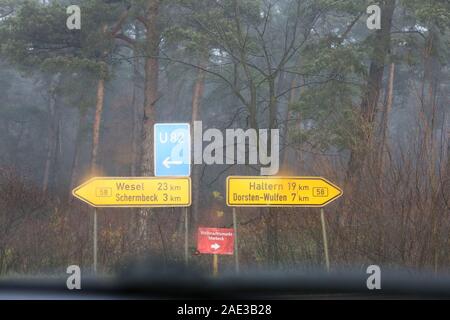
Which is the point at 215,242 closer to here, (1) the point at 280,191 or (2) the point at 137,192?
(1) the point at 280,191

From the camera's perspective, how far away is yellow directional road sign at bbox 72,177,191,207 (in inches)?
369

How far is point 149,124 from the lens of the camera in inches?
699

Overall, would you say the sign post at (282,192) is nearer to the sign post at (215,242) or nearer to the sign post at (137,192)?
the sign post at (215,242)

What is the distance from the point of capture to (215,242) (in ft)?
29.7

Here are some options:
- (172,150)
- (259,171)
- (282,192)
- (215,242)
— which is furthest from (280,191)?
(259,171)

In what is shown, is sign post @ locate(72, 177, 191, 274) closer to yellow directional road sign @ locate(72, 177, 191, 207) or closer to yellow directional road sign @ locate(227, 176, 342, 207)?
yellow directional road sign @ locate(72, 177, 191, 207)

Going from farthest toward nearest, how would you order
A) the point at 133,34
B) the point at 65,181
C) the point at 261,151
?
the point at 65,181 → the point at 133,34 → the point at 261,151

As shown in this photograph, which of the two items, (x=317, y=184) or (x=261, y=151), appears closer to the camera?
(x=317, y=184)

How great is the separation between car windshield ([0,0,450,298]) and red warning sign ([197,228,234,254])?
0.02 m

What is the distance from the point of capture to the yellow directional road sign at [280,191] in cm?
922

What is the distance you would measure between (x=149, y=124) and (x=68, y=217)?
6060 mm

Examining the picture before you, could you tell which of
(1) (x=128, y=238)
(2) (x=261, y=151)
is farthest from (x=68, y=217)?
(2) (x=261, y=151)

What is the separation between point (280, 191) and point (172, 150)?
166cm

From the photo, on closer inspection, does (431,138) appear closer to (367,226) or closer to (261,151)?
(367,226)
